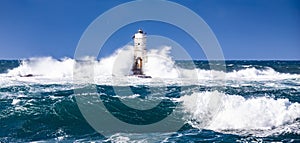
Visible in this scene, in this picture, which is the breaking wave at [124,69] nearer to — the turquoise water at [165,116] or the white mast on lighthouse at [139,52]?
the white mast on lighthouse at [139,52]

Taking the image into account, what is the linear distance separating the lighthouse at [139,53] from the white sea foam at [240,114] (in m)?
33.9

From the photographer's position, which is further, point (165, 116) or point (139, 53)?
point (139, 53)

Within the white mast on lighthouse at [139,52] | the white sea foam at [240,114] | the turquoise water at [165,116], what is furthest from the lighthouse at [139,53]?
the white sea foam at [240,114]

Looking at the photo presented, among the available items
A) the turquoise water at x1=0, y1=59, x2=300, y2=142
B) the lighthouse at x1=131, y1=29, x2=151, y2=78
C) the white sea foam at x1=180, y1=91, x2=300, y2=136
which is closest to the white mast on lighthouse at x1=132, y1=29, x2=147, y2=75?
the lighthouse at x1=131, y1=29, x2=151, y2=78

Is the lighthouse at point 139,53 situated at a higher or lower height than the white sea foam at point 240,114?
higher

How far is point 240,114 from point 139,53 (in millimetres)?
39799

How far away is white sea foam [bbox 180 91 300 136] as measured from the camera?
17.2 metres

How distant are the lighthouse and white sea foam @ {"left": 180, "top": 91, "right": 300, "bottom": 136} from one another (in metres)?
33.9

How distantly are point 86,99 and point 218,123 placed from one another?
944 cm

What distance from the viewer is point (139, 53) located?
57.5 meters

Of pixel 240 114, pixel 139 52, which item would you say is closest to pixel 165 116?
pixel 240 114

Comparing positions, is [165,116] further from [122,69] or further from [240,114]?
[122,69]

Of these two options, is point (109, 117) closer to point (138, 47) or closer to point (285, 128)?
point (285, 128)

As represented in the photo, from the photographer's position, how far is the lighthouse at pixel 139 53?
183 feet
